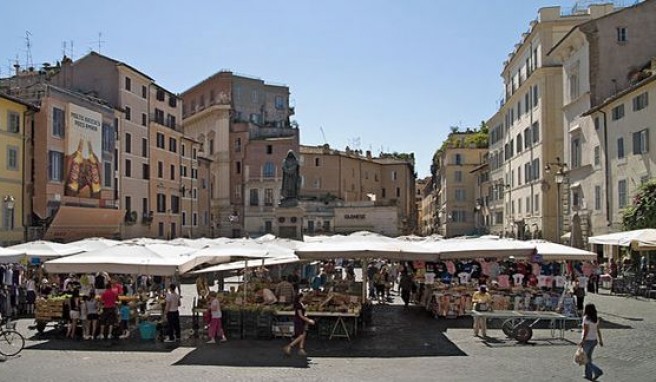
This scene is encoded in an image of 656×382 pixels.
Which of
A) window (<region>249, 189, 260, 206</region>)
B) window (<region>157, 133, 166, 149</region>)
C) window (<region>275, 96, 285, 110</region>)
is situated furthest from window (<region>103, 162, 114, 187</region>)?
window (<region>275, 96, 285, 110</region>)

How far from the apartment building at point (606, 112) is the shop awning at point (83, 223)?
31.4 meters

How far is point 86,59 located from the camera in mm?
55312

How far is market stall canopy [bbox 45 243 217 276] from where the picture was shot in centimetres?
1805

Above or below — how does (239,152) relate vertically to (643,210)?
above

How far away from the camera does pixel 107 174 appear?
50969 millimetres

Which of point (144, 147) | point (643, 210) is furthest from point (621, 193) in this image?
point (144, 147)

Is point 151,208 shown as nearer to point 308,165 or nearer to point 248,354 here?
point 308,165

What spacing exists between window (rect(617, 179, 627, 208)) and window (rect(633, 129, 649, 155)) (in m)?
2.08

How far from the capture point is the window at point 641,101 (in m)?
32.1

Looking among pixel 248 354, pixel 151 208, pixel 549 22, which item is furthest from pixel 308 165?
pixel 248 354

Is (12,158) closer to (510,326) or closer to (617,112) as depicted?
(510,326)

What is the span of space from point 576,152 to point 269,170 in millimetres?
42408

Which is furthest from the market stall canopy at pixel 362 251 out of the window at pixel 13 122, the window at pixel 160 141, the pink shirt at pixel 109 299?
the window at pixel 160 141

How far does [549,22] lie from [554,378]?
4090cm
